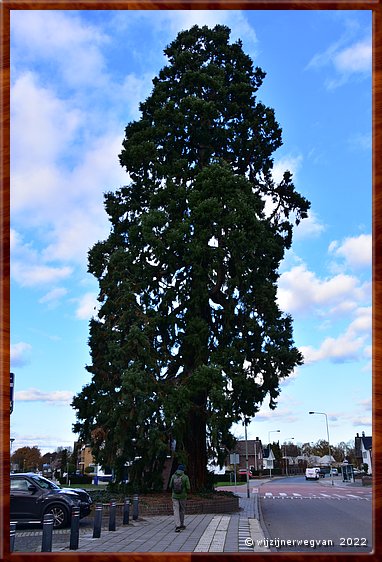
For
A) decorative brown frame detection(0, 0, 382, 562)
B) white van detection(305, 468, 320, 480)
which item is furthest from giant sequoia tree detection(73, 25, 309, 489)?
white van detection(305, 468, 320, 480)

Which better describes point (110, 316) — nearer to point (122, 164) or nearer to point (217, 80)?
point (122, 164)

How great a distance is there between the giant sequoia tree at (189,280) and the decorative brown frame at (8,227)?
15.6m

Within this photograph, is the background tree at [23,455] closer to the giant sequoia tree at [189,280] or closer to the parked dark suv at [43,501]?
the parked dark suv at [43,501]

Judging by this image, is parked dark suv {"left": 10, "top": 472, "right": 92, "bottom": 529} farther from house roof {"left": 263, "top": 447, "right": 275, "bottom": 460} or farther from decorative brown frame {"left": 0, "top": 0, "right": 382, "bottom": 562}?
house roof {"left": 263, "top": 447, "right": 275, "bottom": 460}

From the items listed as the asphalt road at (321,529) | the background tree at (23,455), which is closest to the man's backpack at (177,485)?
the asphalt road at (321,529)

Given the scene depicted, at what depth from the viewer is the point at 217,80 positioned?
75.3 ft

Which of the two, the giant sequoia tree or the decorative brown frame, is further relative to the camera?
the giant sequoia tree

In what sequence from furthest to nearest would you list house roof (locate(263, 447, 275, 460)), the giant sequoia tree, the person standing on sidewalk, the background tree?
house roof (locate(263, 447, 275, 460)), the giant sequoia tree, the person standing on sidewalk, the background tree

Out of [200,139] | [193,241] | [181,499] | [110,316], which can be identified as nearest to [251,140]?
[200,139]

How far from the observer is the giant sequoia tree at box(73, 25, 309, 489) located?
2000 centimetres

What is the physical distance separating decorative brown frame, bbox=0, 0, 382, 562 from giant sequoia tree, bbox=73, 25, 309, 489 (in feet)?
51.3

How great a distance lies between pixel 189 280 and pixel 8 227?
17429 mm

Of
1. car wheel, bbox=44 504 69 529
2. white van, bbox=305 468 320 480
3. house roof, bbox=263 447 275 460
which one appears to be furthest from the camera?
house roof, bbox=263 447 275 460

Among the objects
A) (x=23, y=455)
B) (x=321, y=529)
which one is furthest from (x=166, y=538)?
(x=23, y=455)
